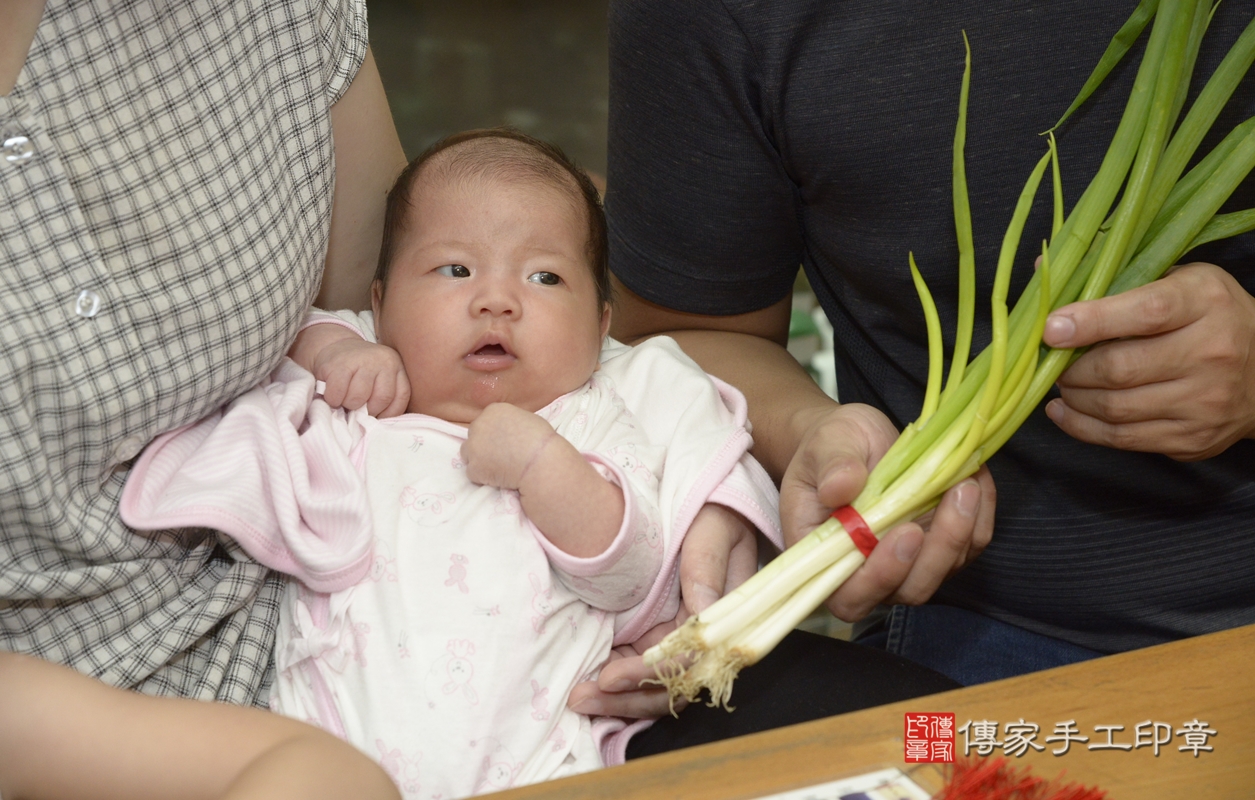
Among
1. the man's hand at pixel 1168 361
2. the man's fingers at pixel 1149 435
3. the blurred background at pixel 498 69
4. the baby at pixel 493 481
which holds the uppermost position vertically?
the man's hand at pixel 1168 361

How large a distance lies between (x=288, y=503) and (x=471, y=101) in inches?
138

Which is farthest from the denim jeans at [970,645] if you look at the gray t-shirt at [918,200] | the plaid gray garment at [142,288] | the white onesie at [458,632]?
the plaid gray garment at [142,288]

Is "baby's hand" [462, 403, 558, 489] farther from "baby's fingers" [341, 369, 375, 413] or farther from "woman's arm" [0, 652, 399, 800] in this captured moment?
"woman's arm" [0, 652, 399, 800]

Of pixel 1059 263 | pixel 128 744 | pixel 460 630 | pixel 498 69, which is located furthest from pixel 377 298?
pixel 498 69

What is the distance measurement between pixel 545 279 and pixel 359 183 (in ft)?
0.97

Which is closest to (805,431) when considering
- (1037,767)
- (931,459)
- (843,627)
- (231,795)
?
(931,459)

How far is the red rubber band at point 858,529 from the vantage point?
0.95 m

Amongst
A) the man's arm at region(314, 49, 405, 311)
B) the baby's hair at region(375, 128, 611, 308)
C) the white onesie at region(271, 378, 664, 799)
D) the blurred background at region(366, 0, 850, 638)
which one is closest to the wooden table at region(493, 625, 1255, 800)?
the white onesie at region(271, 378, 664, 799)

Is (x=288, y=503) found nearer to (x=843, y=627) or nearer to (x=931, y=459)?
(x=931, y=459)

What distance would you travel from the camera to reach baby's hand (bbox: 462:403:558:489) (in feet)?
3.48

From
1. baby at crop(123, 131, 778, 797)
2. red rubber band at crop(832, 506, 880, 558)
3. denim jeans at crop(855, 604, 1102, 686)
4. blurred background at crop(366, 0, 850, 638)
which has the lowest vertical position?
blurred background at crop(366, 0, 850, 638)

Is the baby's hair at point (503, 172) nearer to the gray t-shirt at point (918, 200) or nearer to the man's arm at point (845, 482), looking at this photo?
the gray t-shirt at point (918, 200)

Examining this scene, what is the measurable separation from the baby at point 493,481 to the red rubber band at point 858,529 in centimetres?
20

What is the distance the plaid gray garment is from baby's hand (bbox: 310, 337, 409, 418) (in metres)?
0.09
